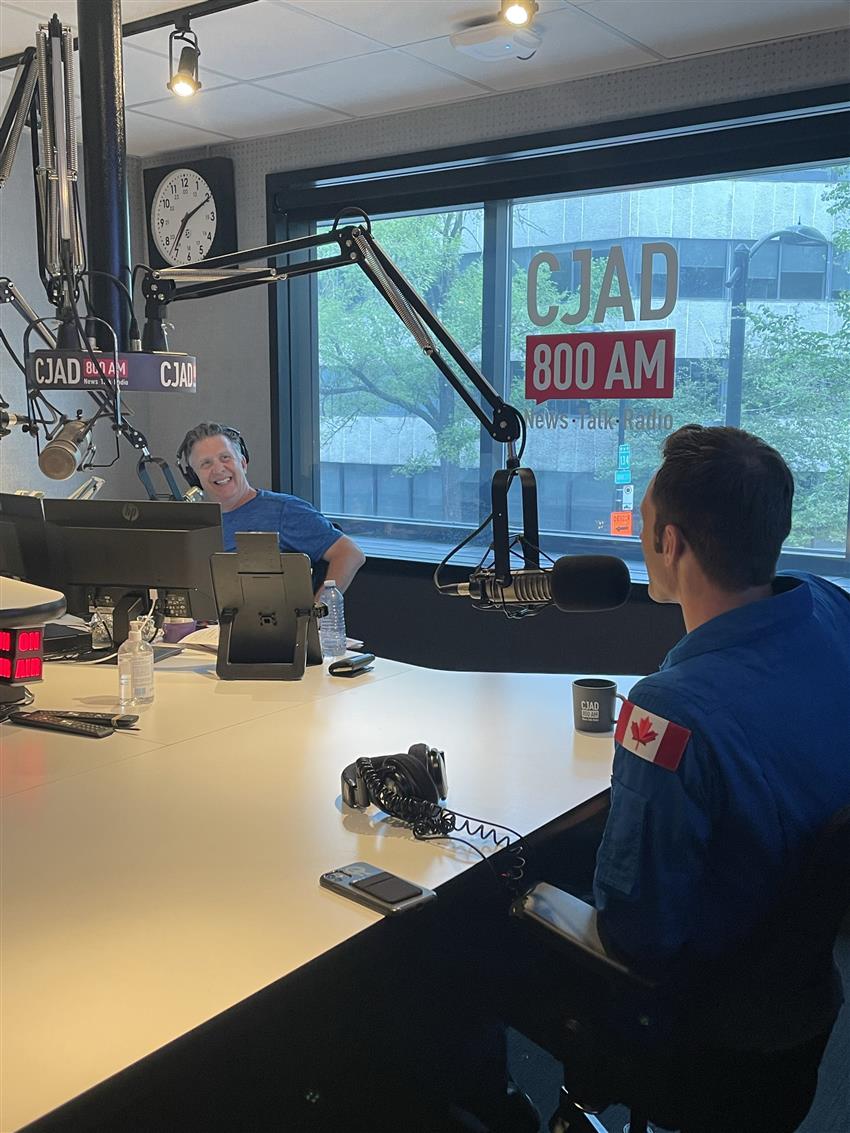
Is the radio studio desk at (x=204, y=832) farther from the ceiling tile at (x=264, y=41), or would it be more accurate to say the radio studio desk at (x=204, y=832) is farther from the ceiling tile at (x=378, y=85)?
the ceiling tile at (x=378, y=85)

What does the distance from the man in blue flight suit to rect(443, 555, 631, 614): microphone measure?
495mm

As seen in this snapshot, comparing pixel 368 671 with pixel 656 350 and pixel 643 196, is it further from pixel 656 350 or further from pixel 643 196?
pixel 643 196

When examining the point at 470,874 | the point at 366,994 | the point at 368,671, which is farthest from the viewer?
the point at 368,671

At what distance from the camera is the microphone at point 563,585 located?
6.47 feet

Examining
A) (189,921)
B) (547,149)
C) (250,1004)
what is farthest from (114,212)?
(547,149)

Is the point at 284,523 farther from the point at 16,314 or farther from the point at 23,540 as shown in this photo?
the point at 16,314

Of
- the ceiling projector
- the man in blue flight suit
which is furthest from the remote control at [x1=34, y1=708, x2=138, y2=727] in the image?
the ceiling projector

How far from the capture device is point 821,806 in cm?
138

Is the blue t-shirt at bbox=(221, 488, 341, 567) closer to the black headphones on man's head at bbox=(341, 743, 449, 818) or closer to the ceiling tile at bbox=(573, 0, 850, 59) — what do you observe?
the ceiling tile at bbox=(573, 0, 850, 59)

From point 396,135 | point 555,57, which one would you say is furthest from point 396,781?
point 396,135

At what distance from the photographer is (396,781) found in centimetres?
174

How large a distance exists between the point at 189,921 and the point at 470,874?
407 millimetres

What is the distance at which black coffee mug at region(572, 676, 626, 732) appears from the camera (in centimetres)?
217

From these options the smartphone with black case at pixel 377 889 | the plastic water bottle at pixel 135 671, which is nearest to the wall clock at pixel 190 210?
the plastic water bottle at pixel 135 671
